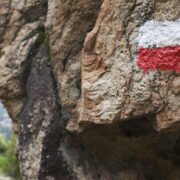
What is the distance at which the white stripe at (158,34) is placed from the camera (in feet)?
8.05

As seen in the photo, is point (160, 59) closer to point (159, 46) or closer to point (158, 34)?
point (159, 46)

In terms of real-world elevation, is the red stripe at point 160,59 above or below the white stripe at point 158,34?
below

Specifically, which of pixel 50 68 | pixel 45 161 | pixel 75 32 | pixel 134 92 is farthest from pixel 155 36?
pixel 45 161

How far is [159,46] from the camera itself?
2.50m

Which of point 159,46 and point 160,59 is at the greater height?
point 159,46

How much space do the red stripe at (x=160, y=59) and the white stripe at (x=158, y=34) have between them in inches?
2.0

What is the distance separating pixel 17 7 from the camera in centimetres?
408

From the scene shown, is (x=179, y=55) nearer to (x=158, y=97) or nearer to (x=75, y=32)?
(x=158, y=97)

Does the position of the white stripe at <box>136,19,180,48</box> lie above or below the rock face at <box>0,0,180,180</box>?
above

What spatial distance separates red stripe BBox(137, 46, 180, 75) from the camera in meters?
2.45

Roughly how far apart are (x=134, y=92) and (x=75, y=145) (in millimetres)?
1451

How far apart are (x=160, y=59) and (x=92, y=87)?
2.49ft

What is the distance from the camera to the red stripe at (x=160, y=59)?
2445 mm

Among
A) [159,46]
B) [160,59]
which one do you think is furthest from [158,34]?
[160,59]
